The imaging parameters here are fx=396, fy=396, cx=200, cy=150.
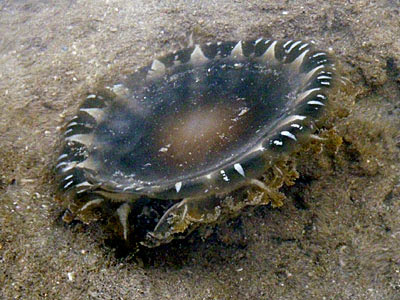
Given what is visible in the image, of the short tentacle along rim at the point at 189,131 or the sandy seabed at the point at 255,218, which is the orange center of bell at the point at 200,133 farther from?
the sandy seabed at the point at 255,218

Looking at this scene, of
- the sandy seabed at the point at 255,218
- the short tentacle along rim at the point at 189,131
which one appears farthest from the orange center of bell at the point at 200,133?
the sandy seabed at the point at 255,218

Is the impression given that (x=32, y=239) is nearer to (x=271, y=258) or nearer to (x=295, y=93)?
(x=271, y=258)

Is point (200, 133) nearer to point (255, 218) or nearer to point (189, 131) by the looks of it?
point (189, 131)

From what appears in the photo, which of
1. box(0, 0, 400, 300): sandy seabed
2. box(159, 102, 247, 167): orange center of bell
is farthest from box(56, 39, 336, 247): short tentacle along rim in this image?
box(0, 0, 400, 300): sandy seabed

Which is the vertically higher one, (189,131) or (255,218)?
(189,131)

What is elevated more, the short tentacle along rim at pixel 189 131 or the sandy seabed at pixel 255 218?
the short tentacle along rim at pixel 189 131

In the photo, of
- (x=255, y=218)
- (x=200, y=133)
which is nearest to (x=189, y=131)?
(x=200, y=133)
